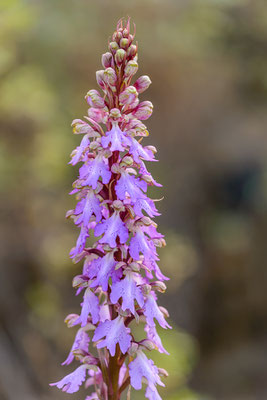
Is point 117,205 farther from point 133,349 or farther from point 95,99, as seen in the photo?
point 133,349

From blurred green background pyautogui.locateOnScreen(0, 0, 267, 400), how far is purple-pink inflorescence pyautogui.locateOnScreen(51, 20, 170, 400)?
2.07m

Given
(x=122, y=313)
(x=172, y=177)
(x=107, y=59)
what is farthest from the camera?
(x=172, y=177)

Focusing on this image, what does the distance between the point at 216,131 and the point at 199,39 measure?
3661 millimetres

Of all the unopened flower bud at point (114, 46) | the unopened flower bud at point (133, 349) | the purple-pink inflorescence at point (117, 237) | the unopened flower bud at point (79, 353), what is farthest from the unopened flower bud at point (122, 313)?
the unopened flower bud at point (114, 46)

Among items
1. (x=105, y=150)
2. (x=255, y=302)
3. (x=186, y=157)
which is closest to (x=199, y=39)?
(x=186, y=157)

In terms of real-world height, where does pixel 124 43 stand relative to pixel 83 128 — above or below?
above

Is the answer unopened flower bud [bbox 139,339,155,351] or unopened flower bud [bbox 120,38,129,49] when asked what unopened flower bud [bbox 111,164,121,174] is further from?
unopened flower bud [bbox 139,339,155,351]

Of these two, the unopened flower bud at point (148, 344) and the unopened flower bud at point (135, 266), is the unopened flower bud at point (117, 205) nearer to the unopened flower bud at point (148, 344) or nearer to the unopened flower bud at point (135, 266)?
the unopened flower bud at point (135, 266)

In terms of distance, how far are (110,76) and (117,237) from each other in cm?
55

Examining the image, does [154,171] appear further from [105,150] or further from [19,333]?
[105,150]

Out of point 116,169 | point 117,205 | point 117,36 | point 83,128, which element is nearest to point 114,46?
point 117,36

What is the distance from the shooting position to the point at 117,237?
5.14 feet

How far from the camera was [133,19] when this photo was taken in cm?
852

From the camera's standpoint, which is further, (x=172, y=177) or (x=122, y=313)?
(x=172, y=177)
